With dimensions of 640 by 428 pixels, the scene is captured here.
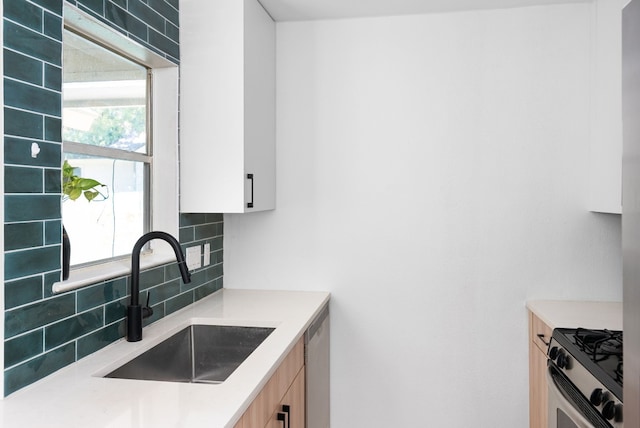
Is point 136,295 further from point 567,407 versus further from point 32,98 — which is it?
point 567,407

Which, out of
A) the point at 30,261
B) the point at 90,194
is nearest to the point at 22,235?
the point at 30,261

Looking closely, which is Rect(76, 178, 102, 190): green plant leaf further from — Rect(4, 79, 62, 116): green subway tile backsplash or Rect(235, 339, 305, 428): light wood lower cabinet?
Rect(235, 339, 305, 428): light wood lower cabinet

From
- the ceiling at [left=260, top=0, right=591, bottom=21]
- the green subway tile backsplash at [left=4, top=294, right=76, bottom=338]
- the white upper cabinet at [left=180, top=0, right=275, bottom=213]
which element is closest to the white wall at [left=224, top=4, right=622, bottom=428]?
the ceiling at [left=260, top=0, right=591, bottom=21]

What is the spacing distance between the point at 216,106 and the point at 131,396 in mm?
1343

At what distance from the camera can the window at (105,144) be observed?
5.81ft

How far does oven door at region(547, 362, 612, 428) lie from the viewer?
157 centimetres

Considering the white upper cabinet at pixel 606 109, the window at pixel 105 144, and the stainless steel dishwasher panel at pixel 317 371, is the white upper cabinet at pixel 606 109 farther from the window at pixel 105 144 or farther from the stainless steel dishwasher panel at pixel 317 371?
the window at pixel 105 144

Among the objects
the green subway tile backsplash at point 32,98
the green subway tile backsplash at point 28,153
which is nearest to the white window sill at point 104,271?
the green subway tile backsplash at point 28,153

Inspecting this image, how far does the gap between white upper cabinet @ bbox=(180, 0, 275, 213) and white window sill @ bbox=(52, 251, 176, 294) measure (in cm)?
26

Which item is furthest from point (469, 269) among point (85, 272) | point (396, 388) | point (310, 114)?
point (85, 272)

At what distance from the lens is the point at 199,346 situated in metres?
2.13

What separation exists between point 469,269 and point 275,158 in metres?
1.18

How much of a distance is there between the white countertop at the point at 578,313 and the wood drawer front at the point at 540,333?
0.03 metres

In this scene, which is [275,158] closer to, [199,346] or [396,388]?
[199,346]
